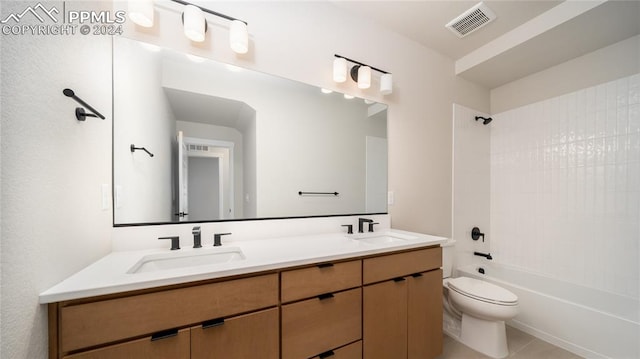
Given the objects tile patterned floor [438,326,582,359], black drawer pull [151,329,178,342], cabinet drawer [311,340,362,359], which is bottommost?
tile patterned floor [438,326,582,359]

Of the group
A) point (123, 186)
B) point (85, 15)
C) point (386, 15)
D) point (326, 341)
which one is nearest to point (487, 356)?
point (326, 341)

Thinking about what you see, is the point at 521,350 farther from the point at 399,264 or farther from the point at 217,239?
the point at 217,239

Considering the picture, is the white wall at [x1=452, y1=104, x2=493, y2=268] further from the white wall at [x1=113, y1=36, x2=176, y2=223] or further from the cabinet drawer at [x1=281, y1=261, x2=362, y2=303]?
the white wall at [x1=113, y1=36, x2=176, y2=223]

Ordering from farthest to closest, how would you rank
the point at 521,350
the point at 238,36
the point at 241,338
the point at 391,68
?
the point at 391,68
the point at 521,350
the point at 238,36
the point at 241,338

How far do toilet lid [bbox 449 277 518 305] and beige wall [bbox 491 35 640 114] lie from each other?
81.2 inches

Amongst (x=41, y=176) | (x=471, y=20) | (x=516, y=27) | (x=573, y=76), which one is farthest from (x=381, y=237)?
(x=573, y=76)

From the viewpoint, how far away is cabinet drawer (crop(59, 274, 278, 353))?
68 centimetres

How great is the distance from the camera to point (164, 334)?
779 millimetres

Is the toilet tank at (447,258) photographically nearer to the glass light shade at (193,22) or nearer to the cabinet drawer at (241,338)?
the cabinet drawer at (241,338)

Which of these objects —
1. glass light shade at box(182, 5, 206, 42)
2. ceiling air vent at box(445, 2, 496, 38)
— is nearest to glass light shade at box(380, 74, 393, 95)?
ceiling air vent at box(445, 2, 496, 38)

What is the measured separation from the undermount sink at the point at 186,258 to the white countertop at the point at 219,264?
0.03 meters

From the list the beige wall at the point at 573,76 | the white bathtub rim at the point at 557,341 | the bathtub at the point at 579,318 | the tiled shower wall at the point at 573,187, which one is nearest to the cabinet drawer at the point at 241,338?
the bathtub at the point at 579,318

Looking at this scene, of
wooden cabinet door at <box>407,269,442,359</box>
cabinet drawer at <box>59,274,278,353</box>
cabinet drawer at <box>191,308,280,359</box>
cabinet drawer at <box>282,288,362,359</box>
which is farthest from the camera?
wooden cabinet door at <box>407,269,442,359</box>

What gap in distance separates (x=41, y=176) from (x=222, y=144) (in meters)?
0.79
